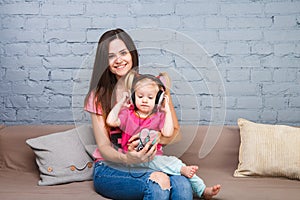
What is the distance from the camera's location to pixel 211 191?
1989mm

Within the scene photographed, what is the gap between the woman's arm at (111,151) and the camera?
6.36 ft

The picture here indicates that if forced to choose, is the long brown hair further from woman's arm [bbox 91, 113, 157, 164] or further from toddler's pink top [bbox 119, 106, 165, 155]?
toddler's pink top [bbox 119, 106, 165, 155]

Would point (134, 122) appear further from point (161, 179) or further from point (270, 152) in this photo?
point (270, 152)

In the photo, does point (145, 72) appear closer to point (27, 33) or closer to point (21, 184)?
point (21, 184)

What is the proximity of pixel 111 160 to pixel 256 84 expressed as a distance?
3.40ft

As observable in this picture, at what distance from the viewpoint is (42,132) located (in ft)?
8.45

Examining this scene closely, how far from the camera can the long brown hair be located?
2.13 metres

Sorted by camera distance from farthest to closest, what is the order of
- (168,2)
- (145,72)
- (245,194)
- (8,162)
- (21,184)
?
(168,2)
(8,162)
(21,184)
(245,194)
(145,72)

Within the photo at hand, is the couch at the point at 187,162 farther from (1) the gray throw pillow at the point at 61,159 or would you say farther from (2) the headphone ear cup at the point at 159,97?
(2) the headphone ear cup at the point at 159,97

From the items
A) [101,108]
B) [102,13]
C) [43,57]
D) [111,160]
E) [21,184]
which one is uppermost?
[102,13]

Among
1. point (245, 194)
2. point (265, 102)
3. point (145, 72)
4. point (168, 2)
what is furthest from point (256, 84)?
point (145, 72)

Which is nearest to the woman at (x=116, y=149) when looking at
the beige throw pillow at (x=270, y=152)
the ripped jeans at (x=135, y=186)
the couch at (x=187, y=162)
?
the ripped jeans at (x=135, y=186)

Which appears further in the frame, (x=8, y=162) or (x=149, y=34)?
(x=8, y=162)

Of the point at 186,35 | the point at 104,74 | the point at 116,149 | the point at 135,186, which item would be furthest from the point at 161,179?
the point at 186,35
